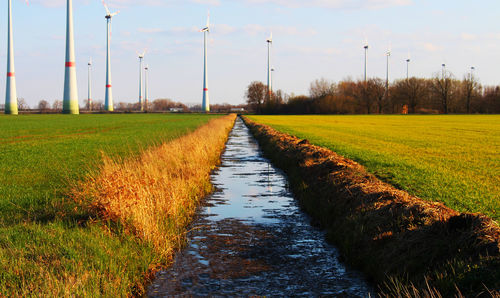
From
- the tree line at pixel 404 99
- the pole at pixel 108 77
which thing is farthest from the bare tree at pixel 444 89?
the pole at pixel 108 77

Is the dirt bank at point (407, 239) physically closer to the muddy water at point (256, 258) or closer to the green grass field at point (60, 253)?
the muddy water at point (256, 258)

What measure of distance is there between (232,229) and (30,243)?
468 cm

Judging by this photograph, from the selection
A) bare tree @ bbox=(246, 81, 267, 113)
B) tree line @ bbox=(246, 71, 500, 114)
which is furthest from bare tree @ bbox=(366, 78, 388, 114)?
bare tree @ bbox=(246, 81, 267, 113)

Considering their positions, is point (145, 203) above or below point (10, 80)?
below

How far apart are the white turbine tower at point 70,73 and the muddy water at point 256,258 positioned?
267 ft

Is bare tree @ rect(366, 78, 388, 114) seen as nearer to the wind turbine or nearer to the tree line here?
the tree line

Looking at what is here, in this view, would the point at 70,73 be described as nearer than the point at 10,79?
Yes

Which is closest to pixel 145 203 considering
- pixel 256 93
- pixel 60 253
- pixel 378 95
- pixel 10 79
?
pixel 60 253

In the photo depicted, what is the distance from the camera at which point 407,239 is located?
7.77 m

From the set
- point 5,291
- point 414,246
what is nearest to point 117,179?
point 5,291

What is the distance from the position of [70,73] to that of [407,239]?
106 m

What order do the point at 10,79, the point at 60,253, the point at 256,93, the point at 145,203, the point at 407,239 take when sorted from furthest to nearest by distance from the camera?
the point at 256,93, the point at 10,79, the point at 145,203, the point at 407,239, the point at 60,253

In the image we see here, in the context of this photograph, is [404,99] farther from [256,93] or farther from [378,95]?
[256,93]

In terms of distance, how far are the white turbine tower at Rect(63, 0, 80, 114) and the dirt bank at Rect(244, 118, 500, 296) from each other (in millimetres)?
83443
